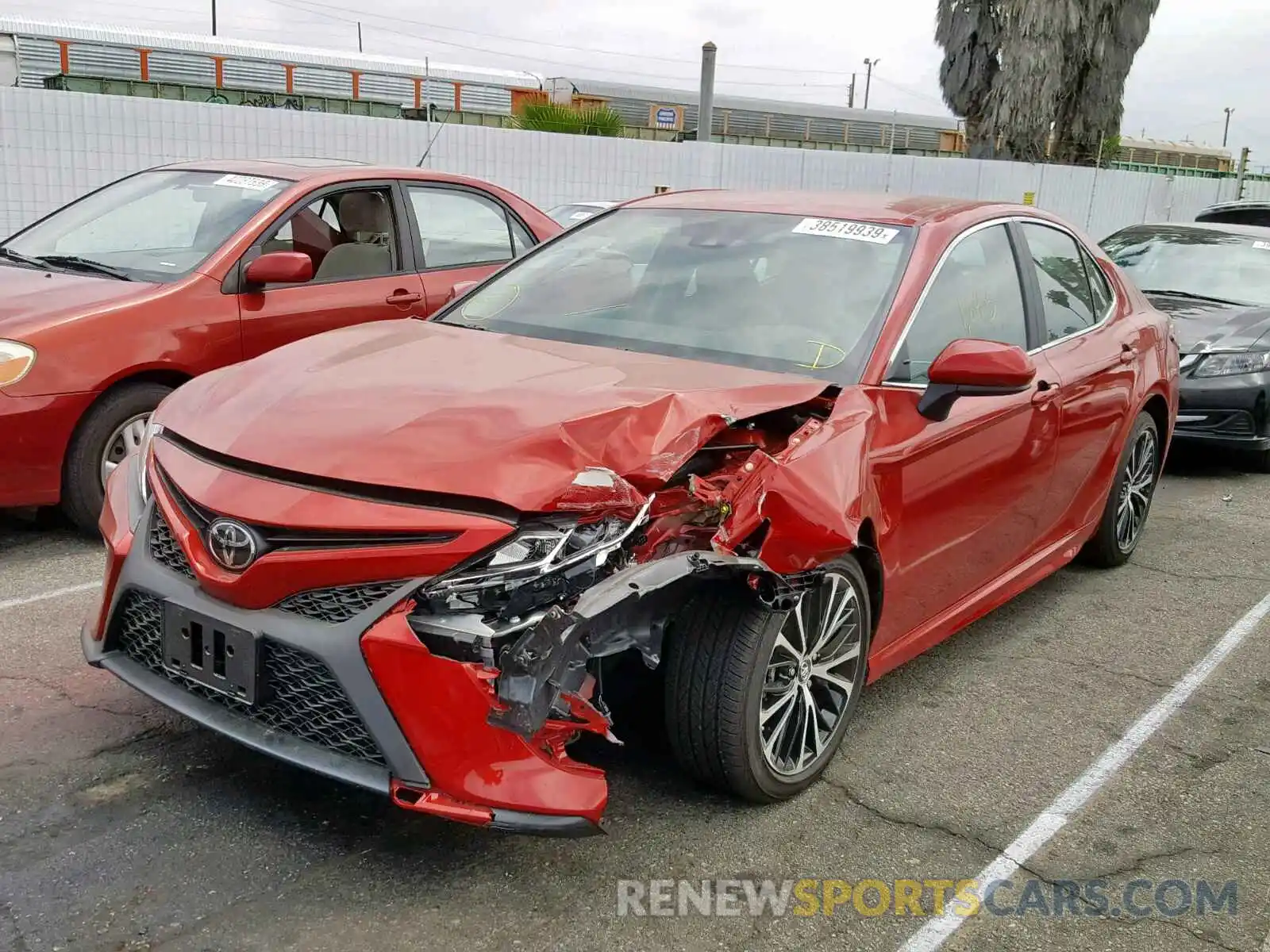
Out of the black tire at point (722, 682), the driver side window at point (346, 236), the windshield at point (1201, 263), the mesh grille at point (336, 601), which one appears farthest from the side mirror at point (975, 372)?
the windshield at point (1201, 263)

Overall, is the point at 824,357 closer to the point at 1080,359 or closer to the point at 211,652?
the point at 1080,359

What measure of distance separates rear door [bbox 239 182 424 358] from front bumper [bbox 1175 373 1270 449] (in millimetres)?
4803

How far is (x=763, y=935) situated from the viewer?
2.66 meters

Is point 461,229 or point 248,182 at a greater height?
point 248,182

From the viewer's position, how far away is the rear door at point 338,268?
5.59 metres

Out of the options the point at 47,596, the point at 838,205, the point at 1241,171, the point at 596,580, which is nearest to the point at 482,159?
the point at 47,596

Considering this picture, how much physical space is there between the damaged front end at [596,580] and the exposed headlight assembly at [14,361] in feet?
9.78

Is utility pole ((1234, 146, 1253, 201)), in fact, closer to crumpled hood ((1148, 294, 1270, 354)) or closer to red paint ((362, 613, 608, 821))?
crumpled hood ((1148, 294, 1270, 354))

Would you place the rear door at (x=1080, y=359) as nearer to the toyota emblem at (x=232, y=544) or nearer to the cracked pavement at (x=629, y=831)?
the cracked pavement at (x=629, y=831)

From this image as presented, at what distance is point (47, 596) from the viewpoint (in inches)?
177

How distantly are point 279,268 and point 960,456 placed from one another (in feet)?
10.6

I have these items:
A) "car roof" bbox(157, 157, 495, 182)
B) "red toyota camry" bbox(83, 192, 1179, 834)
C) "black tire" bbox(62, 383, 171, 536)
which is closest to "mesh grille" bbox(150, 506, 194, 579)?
"red toyota camry" bbox(83, 192, 1179, 834)

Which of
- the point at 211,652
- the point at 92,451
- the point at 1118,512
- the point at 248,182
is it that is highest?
the point at 248,182

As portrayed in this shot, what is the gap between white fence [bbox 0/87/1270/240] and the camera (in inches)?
504
